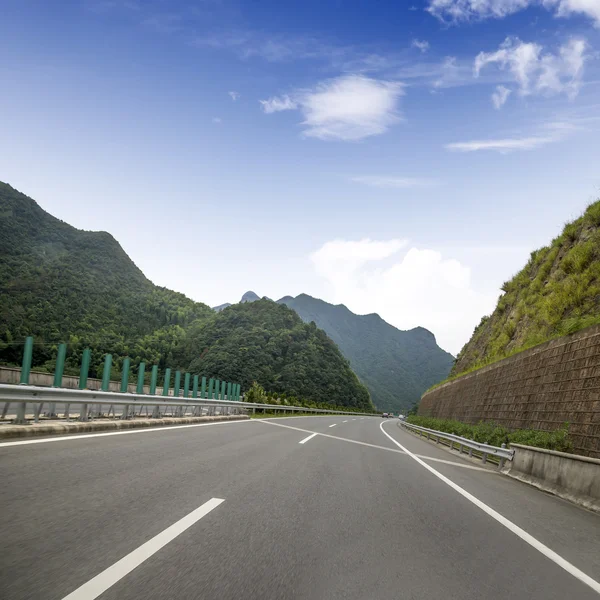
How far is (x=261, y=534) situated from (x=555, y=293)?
21729mm

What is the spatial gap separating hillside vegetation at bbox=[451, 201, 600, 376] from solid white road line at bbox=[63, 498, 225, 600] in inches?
482

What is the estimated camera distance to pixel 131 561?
3672 millimetres

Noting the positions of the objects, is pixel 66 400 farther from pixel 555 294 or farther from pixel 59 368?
pixel 555 294

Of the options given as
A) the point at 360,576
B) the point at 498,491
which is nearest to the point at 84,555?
the point at 360,576

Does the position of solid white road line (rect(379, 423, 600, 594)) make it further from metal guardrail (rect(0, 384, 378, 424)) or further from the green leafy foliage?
metal guardrail (rect(0, 384, 378, 424))

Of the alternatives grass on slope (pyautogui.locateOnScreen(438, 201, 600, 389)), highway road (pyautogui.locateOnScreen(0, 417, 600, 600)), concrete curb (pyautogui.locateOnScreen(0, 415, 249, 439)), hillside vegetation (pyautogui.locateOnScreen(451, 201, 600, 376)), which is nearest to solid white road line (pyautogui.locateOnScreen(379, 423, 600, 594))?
highway road (pyautogui.locateOnScreen(0, 417, 600, 600))

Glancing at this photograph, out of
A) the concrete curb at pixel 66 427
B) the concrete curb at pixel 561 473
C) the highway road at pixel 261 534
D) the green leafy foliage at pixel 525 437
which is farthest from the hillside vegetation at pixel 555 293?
the concrete curb at pixel 66 427

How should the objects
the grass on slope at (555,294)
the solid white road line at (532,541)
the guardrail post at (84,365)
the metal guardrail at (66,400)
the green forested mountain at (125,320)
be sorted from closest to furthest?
the solid white road line at (532,541)
the metal guardrail at (66,400)
the guardrail post at (84,365)
the grass on slope at (555,294)
the green forested mountain at (125,320)

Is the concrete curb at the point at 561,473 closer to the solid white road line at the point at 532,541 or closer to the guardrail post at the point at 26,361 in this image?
the solid white road line at the point at 532,541

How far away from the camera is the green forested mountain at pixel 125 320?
238ft

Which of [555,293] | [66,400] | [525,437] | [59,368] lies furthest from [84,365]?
[555,293]

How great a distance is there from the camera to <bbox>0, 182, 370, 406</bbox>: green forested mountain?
7269cm

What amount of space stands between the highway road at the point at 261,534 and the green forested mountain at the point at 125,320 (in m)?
57.3

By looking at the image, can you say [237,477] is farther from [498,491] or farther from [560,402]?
[560,402]
